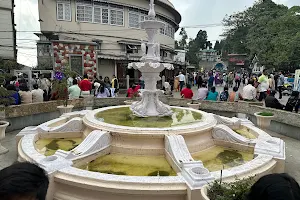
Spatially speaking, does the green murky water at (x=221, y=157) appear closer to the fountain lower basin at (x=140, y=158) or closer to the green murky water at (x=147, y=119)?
the fountain lower basin at (x=140, y=158)

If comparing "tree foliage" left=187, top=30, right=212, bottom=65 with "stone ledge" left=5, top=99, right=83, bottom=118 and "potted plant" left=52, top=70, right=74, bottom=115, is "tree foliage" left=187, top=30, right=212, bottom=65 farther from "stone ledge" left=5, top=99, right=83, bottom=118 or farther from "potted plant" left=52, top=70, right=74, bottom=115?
"stone ledge" left=5, top=99, right=83, bottom=118

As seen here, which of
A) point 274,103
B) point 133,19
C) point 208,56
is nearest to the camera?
point 274,103

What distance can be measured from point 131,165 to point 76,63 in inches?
586

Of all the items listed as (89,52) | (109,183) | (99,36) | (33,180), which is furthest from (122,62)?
(33,180)

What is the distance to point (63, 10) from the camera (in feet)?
70.6

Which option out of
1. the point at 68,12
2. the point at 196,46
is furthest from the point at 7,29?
the point at 196,46

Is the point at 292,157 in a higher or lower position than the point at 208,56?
lower

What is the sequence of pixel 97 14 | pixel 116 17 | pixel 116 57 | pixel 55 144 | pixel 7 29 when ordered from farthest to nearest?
pixel 116 17, pixel 97 14, pixel 116 57, pixel 7 29, pixel 55 144

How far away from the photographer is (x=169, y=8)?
28.5 m

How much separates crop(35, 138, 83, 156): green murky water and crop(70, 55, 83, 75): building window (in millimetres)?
12291

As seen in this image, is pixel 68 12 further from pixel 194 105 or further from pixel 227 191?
pixel 227 191

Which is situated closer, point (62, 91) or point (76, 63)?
point (62, 91)

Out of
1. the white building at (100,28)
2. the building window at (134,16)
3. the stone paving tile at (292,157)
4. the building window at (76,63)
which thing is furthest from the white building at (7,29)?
the stone paving tile at (292,157)

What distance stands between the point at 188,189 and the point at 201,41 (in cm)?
8571
